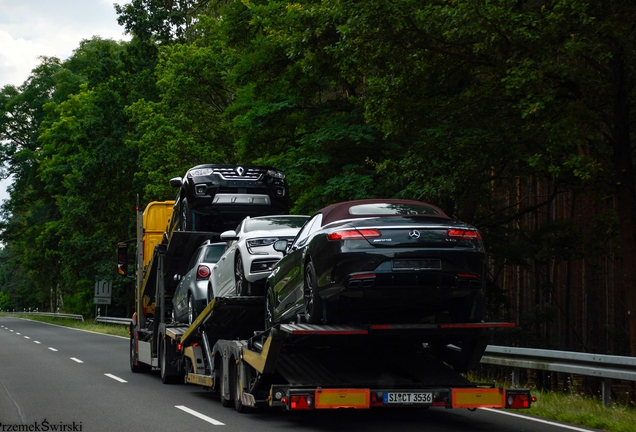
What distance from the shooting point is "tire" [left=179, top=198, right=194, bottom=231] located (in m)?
17.2

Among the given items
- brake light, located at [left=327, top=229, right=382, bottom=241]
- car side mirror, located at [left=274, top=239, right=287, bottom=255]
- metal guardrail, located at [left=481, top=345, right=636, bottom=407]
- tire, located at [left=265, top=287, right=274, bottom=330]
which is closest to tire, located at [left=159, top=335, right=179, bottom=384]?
tire, located at [left=265, top=287, right=274, bottom=330]

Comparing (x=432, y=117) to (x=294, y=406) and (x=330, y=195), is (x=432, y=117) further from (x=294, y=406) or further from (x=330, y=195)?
(x=294, y=406)

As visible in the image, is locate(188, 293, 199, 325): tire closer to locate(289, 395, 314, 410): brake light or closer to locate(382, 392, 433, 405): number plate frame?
locate(289, 395, 314, 410): brake light

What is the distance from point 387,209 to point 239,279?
348 cm

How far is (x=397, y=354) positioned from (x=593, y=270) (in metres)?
16.2

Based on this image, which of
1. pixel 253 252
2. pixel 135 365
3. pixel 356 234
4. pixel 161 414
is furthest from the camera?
pixel 135 365

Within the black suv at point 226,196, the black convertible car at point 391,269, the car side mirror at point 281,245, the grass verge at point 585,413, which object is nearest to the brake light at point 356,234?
the black convertible car at point 391,269

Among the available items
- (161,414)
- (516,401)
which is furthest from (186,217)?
(516,401)

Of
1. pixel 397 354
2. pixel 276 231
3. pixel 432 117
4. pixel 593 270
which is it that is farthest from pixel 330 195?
pixel 397 354

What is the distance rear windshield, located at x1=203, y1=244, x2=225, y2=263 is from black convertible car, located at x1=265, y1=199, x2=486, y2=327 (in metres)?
5.70

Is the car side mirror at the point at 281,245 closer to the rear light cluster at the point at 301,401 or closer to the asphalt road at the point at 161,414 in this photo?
the asphalt road at the point at 161,414

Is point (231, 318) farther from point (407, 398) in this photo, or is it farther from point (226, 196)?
point (226, 196)

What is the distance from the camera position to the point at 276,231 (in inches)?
511

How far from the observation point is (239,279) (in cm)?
1299
